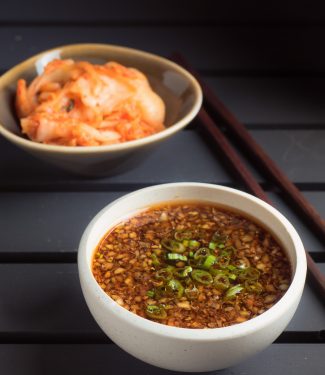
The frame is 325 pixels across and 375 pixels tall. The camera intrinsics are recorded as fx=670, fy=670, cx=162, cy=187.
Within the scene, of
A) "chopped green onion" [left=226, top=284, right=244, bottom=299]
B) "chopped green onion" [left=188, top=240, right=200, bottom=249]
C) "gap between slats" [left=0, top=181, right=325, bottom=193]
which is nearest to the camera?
"chopped green onion" [left=226, top=284, right=244, bottom=299]

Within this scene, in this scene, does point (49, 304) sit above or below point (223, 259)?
below

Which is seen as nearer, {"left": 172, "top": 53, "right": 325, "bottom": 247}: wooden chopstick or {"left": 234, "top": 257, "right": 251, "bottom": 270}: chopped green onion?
{"left": 234, "top": 257, "right": 251, "bottom": 270}: chopped green onion

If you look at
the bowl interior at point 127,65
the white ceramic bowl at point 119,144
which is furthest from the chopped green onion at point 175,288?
the bowl interior at point 127,65

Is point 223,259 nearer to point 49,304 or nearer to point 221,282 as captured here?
point 221,282

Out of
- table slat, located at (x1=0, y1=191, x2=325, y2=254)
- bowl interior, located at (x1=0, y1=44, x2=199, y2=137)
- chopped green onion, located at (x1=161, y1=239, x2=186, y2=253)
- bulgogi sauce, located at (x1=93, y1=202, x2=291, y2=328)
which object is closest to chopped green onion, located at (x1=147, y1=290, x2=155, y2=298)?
bulgogi sauce, located at (x1=93, y1=202, x2=291, y2=328)

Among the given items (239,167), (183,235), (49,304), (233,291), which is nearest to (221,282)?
(233,291)

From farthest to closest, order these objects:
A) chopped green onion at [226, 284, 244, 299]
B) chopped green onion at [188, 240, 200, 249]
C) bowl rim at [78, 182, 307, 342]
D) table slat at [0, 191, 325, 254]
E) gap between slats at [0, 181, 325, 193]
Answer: gap between slats at [0, 181, 325, 193] < table slat at [0, 191, 325, 254] < chopped green onion at [188, 240, 200, 249] < chopped green onion at [226, 284, 244, 299] < bowl rim at [78, 182, 307, 342]

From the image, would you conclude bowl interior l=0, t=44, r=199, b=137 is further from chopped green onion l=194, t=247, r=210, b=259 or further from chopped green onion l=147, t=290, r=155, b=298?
chopped green onion l=147, t=290, r=155, b=298
